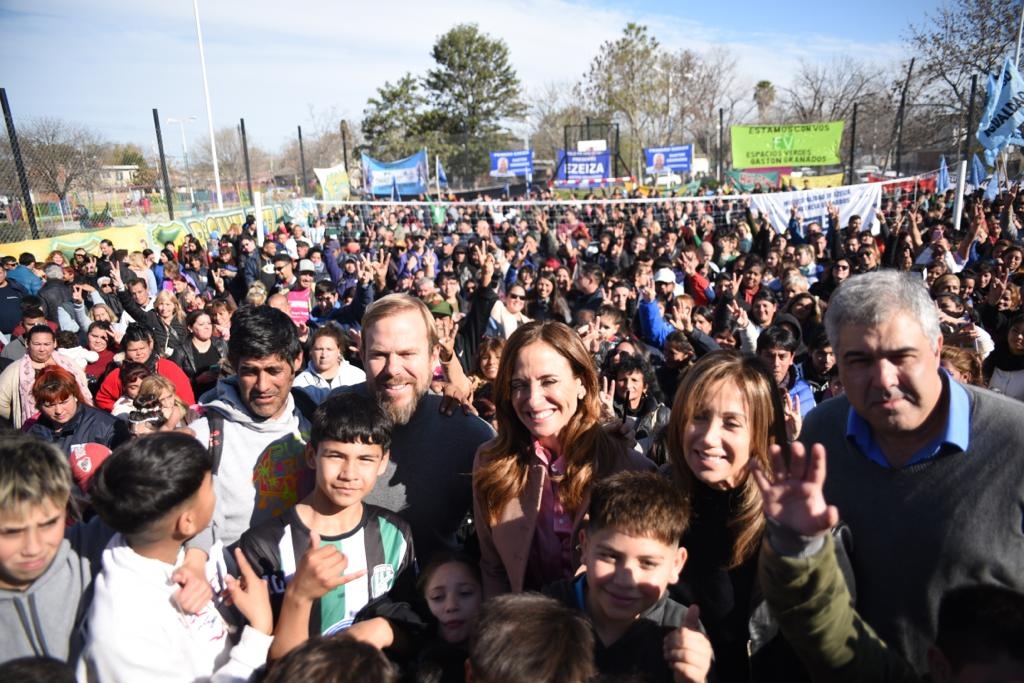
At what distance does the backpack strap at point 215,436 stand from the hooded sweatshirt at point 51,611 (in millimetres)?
562

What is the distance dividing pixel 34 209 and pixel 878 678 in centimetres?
1651

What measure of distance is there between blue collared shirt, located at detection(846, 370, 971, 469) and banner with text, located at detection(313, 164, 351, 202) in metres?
22.9

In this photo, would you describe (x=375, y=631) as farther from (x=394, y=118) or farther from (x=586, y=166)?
(x=394, y=118)

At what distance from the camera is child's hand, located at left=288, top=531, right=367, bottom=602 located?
1.86 m

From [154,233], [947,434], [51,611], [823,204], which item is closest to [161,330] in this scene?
[51,611]

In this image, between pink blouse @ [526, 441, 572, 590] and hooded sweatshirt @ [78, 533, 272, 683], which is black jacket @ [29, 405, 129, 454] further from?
pink blouse @ [526, 441, 572, 590]

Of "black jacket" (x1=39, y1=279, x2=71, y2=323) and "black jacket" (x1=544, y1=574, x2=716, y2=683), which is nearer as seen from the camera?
"black jacket" (x1=544, y1=574, x2=716, y2=683)

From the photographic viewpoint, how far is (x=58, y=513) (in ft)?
6.15

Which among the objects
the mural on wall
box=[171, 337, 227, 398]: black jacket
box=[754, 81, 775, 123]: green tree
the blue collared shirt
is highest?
box=[754, 81, 775, 123]: green tree

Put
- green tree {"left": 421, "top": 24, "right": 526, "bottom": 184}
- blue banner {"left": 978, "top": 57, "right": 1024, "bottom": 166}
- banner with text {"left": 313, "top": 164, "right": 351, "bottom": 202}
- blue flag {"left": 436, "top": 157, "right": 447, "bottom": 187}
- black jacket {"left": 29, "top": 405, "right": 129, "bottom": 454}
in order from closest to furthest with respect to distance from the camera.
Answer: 1. black jacket {"left": 29, "top": 405, "right": 129, "bottom": 454}
2. blue banner {"left": 978, "top": 57, "right": 1024, "bottom": 166}
3. blue flag {"left": 436, "top": 157, "right": 447, "bottom": 187}
4. banner with text {"left": 313, "top": 164, "right": 351, "bottom": 202}
5. green tree {"left": 421, "top": 24, "right": 526, "bottom": 184}

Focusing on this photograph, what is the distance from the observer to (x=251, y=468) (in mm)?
2535

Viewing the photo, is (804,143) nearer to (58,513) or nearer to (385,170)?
(385,170)

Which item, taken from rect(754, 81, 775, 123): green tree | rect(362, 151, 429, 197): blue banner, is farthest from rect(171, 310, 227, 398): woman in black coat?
rect(754, 81, 775, 123): green tree

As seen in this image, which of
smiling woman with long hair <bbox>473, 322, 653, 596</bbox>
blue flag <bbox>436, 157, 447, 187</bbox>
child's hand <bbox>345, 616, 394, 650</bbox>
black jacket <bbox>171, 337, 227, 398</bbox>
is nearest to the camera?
child's hand <bbox>345, 616, 394, 650</bbox>
